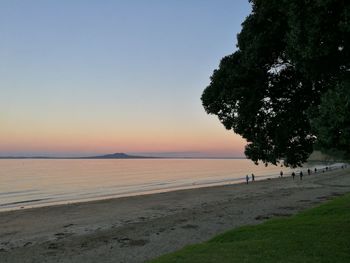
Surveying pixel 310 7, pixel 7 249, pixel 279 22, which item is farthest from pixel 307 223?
pixel 7 249

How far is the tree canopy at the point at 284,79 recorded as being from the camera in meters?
9.50

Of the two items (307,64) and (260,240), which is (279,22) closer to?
(307,64)

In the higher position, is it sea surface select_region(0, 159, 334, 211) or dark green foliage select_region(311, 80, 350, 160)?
dark green foliage select_region(311, 80, 350, 160)

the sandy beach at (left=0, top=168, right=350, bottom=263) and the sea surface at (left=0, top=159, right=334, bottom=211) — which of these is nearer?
the sandy beach at (left=0, top=168, right=350, bottom=263)

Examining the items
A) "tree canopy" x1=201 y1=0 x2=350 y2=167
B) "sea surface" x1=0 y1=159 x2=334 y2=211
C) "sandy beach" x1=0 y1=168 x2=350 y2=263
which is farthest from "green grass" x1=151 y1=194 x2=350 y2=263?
"sea surface" x1=0 y1=159 x2=334 y2=211

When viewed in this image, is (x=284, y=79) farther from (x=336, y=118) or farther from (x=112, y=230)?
(x=112, y=230)

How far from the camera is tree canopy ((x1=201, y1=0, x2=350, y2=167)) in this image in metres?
9.50

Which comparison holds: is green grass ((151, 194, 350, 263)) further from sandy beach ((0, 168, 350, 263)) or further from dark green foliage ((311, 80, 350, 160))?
sandy beach ((0, 168, 350, 263))

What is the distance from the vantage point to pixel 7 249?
18.7 metres

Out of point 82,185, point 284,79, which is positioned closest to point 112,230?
point 284,79

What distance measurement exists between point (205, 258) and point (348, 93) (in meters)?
4.92

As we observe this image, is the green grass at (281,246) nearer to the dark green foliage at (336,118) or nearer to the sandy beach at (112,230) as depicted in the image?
the dark green foliage at (336,118)

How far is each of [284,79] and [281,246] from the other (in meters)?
6.03

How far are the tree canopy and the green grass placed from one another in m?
2.47
